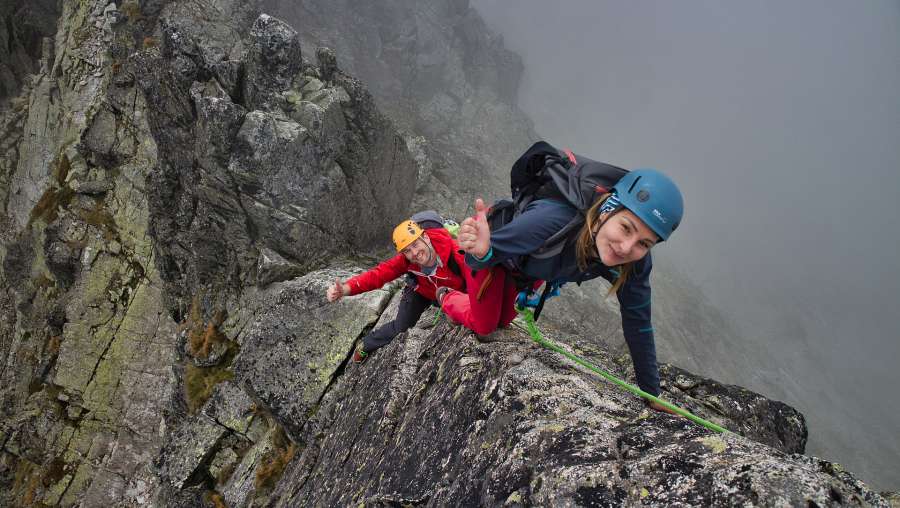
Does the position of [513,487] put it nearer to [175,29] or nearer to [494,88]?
[175,29]

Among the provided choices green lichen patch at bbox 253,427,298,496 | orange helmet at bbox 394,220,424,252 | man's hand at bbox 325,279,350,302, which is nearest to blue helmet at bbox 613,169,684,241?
orange helmet at bbox 394,220,424,252

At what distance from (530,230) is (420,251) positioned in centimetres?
352

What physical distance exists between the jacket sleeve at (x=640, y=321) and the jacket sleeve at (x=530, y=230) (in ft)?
3.46

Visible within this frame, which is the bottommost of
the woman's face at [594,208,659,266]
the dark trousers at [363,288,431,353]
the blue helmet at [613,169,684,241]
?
the dark trousers at [363,288,431,353]

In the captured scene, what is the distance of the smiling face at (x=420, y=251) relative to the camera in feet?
25.6

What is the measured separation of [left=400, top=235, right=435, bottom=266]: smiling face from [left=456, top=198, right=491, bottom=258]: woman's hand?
10.1ft

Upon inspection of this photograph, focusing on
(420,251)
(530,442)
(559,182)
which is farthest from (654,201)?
(420,251)

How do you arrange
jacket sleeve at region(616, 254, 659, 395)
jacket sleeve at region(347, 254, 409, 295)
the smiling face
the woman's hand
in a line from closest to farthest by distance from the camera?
the woman's hand → jacket sleeve at region(616, 254, 659, 395) → the smiling face → jacket sleeve at region(347, 254, 409, 295)

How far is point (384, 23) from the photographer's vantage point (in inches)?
2517

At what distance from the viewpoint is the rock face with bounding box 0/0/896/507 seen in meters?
4.14

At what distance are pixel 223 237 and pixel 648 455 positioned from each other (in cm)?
1624

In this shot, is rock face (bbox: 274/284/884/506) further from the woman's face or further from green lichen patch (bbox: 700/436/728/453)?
the woman's face

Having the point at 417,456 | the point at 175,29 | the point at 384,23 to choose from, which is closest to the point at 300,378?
the point at 417,456

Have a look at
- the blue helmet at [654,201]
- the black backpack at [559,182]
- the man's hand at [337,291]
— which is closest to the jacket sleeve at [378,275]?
the man's hand at [337,291]
